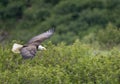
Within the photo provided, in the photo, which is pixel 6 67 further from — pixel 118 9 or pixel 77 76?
pixel 118 9

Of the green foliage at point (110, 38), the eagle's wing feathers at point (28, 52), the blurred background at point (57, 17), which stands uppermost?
the blurred background at point (57, 17)

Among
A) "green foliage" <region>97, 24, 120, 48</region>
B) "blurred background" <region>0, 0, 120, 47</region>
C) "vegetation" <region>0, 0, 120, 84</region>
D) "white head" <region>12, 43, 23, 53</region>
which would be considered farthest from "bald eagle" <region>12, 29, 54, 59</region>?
"blurred background" <region>0, 0, 120, 47</region>

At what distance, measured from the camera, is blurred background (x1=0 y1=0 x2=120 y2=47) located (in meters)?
33.5

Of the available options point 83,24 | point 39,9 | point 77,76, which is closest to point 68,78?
point 77,76

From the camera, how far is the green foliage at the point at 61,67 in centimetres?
1064

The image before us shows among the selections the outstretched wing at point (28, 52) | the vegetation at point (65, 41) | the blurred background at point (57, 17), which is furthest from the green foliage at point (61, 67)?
the blurred background at point (57, 17)

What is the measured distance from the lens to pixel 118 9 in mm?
34750

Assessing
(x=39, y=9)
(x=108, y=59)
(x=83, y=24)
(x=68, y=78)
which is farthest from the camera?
(x=39, y=9)

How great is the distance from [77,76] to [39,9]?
26.3 m

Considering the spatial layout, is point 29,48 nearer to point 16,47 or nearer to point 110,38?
point 16,47

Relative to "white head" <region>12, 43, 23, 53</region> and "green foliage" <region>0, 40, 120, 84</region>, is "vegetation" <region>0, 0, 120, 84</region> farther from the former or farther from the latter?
"white head" <region>12, 43, 23, 53</region>

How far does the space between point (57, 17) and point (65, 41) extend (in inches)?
187

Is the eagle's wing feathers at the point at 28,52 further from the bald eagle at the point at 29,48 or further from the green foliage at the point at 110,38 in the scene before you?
the green foliage at the point at 110,38

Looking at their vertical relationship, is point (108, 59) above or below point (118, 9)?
below
